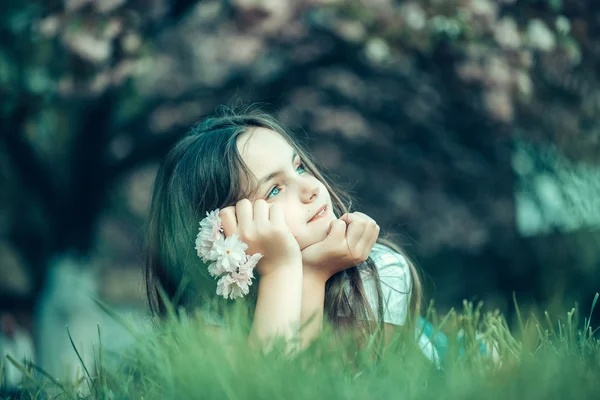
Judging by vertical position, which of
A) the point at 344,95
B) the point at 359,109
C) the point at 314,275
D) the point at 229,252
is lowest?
the point at 359,109

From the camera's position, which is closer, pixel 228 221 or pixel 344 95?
pixel 228 221

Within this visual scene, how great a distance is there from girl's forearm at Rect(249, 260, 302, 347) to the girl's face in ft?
0.45

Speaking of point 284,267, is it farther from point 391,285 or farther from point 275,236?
point 391,285

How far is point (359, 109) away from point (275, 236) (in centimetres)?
447

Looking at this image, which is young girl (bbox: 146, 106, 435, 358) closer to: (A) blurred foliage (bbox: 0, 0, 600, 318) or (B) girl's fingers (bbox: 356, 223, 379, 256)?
(B) girl's fingers (bbox: 356, 223, 379, 256)

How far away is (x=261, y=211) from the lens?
1.84 metres

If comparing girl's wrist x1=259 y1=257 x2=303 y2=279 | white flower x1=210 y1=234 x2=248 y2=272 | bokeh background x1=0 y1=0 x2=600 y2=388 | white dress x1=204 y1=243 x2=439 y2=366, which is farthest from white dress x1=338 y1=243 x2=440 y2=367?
bokeh background x1=0 y1=0 x2=600 y2=388

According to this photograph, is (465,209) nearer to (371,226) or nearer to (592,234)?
(592,234)

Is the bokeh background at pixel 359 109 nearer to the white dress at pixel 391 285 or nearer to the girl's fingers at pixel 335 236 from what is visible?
the white dress at pixel 391 285

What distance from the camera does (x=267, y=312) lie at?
1.71 m

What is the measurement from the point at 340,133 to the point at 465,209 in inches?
68.1

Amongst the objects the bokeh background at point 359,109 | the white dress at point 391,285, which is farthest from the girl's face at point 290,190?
the bokeh background at point 359,109

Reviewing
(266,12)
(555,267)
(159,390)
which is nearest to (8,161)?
(266,12)

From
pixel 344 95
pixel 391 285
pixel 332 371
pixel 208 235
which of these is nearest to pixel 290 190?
pixel 208 235
